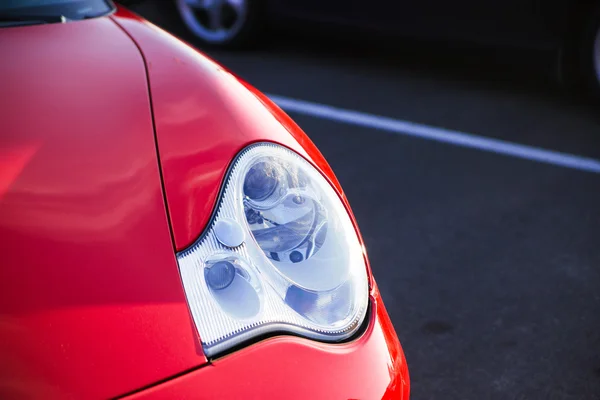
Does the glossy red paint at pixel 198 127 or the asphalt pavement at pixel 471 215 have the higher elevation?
the glossy red paint at pixel 198 127

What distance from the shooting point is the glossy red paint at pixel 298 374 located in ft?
3.39

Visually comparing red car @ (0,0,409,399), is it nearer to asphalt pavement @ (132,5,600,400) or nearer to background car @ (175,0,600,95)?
asphalt pavement @ (132,5,600,400)

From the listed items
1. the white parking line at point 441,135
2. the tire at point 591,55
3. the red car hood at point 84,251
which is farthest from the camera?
the tire at point 591,55

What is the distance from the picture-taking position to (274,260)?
1.24m

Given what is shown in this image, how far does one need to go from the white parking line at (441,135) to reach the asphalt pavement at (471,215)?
0.18 feet

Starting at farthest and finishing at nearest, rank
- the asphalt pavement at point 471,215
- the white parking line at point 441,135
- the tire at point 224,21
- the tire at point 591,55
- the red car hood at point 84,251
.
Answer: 1. the tire at point 224,21
2. the tire at point 591,55
3. the white parking line at point 441,135
4. the asphalt pavement at point 471,215
5. the red car hood at point 84,251

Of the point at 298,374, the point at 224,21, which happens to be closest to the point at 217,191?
the point at 298,374

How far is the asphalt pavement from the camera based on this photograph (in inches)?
87.1

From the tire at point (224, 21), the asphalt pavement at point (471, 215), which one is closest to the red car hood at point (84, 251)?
the asphalt pavement at point (471, 215)

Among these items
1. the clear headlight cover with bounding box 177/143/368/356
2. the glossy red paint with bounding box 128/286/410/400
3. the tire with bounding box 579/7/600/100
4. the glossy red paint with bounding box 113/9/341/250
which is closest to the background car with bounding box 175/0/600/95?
the tire with bounding box 579/7/600/100

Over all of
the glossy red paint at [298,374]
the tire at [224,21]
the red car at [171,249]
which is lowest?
the tire at [224,21]

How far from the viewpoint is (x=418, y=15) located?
14.9ft

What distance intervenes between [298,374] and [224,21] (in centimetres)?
466

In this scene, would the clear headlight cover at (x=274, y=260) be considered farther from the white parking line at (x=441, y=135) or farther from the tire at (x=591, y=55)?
the tire at (x=591, y=55)
